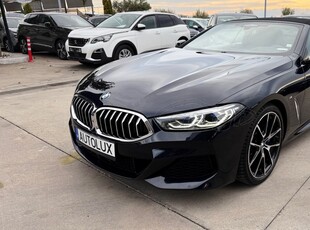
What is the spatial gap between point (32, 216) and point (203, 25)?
1538 cm

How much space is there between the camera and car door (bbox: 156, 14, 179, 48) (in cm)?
1109

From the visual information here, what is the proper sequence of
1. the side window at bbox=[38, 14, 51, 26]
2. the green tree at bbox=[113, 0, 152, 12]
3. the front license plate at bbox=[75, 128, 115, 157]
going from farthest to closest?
the green tree at bbox=[113, 0, 152, 12], the side window at bbox=[38, 14, 51, 26], the front license plate at bbox=[75, 128, 115, 157]

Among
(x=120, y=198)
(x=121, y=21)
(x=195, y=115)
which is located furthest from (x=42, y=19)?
(x=195, y=115)

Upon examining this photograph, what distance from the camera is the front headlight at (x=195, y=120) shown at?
258 cm

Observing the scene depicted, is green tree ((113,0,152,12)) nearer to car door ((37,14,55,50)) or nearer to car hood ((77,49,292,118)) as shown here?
car door ((37,14,55,50))

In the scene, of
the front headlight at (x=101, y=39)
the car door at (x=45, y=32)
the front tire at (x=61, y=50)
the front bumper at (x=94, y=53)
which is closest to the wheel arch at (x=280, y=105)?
the front bumper at (x=94, y=53)

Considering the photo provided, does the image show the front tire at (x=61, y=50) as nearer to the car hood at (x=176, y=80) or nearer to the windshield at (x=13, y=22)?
the windshield at (x=13, y=22)

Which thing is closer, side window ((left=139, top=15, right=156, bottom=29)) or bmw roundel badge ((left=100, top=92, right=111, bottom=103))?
bmw roundel badge ((left=100, top=92, right=111, bottom=103))

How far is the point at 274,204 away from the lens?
113 inches

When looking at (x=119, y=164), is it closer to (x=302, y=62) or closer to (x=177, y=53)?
(x=177, y=53)

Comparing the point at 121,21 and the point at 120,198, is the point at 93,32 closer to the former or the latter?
the point at 121,21

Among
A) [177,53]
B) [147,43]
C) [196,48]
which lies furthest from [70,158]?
[147,43]

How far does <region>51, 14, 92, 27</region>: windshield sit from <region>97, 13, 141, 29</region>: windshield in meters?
A: 1.84

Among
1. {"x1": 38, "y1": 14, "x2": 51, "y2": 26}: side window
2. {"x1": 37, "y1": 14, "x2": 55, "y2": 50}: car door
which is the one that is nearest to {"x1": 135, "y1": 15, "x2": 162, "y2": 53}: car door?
{"x1": 37, "y1": 14, "x2": 55, "y2": 50}: car door
